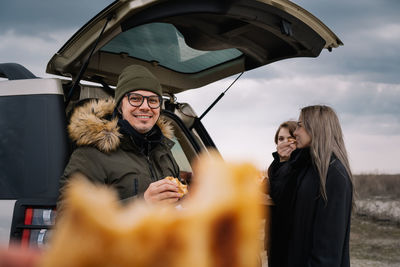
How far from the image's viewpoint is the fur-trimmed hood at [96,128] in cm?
204

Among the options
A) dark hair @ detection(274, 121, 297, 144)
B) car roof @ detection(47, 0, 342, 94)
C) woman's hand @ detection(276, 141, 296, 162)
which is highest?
car roof @ detection(47, 0, 342, 94)

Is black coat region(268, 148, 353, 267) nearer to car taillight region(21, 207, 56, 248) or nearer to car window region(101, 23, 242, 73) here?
car window region(101, 23, 242, 73)

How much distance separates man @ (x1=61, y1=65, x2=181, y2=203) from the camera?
6.51 ft

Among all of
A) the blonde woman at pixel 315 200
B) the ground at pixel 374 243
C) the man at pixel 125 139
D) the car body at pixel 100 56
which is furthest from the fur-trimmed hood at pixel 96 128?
the ground at pixel 374 243

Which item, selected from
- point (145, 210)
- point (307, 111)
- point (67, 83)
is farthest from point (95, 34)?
point (145, 210)

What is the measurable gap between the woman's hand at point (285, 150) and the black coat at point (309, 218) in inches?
23.2

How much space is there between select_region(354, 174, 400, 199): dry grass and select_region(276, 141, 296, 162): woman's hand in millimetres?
21016

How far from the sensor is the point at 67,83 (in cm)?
256

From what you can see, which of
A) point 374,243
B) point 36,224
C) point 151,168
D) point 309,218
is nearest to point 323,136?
point 309,218

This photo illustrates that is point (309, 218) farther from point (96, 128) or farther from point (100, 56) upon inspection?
point (100, 56)

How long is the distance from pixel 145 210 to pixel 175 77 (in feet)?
11.9

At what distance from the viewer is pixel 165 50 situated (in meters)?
3.48

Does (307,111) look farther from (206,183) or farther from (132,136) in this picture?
(206,183)

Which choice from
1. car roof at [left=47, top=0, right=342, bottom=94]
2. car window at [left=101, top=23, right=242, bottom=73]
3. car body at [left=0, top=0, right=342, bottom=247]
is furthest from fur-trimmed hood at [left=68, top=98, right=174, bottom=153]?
car window at [left=101, top=23, right=242, bottom=73]
